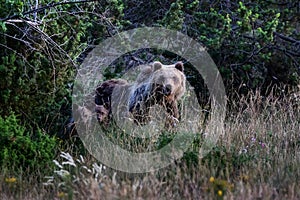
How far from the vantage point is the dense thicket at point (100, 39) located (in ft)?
23.4

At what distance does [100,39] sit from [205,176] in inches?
190

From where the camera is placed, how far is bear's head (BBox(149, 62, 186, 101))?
8.04 metres

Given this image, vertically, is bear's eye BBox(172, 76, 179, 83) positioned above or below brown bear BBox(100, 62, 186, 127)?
above

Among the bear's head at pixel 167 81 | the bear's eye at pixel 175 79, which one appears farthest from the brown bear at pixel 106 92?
the bear's eye at pixel 175 79

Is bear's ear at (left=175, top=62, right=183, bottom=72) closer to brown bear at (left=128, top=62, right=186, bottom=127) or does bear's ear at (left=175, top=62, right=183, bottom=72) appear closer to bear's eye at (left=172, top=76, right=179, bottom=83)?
brown bear at (left=128, top=62, right=186, bottom=127)

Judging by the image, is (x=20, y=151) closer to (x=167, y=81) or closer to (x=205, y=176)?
(x=205, y=176)

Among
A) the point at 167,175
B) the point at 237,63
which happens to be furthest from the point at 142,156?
the point at 237,63

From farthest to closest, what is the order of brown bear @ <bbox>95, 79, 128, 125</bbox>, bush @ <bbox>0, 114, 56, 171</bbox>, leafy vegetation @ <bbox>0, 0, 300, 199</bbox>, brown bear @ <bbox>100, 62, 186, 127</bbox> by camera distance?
1. brown bear @ <bbox>95, 79, 128, 125</bbox>
2. brown bear @ <bbox>100, 62, 186, 127</bbox>
3. bush @ <bbox>0, 114, 56, 171</bbox>
4. leafy vegetation @ <bbox>0, 0, 300, 199</bbox>

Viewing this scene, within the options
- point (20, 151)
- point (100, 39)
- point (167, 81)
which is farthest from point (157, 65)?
point (20, 151)

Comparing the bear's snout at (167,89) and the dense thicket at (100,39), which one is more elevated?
the dense thicket at (100,39)

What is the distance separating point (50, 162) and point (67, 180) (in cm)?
134

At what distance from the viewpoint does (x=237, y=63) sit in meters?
10.7

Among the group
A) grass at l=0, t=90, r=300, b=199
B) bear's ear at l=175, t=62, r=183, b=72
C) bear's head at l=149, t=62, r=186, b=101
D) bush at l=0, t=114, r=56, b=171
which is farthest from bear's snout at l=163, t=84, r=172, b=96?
bush at l=0, t=114, r=56, b=171

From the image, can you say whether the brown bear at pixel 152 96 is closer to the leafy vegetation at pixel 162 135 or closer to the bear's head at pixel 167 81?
Answer: the bear's head at pixel 167 81
